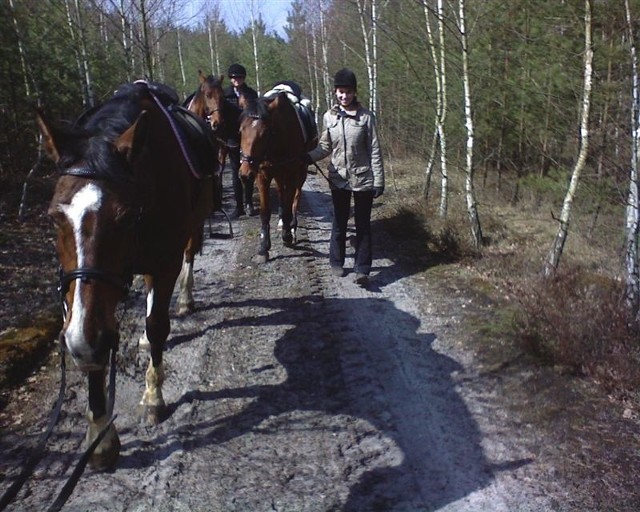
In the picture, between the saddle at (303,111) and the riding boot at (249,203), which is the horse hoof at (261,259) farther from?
the riding boot at (249,203)

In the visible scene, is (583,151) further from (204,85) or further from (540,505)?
(204,85)

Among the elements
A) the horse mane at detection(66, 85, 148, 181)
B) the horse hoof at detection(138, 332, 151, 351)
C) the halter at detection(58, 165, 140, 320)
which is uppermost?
the horse mane at detection(66, 85, 148, 181)

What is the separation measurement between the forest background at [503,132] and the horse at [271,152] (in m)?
1.87

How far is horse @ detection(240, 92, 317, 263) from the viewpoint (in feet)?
23.6

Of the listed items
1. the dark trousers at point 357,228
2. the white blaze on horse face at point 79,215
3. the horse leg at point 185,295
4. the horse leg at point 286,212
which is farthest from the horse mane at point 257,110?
the white blaze on horse face at point 79,215

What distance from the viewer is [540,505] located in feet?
9.75

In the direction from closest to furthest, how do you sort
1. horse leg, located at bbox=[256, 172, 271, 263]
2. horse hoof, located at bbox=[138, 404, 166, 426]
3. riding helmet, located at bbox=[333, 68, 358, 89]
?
horse hoof, located at bbox=[138, 404, 166, 426], riding helmet, located at bbox=[333, 68, 358, 89], horse leg, located at bbox=[256, 172, 271, 263]

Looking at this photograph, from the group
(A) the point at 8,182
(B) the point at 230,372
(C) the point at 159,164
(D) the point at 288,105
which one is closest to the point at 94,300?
(C) the point at 159,164

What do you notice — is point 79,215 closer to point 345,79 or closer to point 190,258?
point 190,258

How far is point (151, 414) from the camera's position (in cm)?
375

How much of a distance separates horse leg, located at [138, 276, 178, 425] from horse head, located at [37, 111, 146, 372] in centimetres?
108

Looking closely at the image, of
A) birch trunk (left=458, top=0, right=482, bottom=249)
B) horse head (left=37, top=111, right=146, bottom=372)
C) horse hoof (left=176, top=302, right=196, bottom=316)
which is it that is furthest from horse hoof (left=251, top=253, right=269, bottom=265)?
horse head (left=37, top=111, right=146, bottom=372)

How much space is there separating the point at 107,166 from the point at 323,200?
30.3 ft

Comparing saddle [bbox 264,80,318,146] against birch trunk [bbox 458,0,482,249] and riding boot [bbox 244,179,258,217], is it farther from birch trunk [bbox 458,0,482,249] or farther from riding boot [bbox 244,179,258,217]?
birch trunk [bbox 458,0,482,249]
